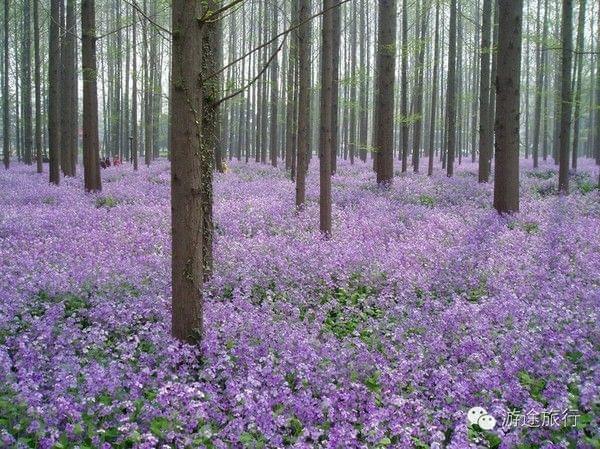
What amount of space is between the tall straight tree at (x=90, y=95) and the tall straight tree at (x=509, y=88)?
11.1m

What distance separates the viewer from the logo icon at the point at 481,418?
3.85 meters

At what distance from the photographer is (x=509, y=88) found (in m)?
11.5

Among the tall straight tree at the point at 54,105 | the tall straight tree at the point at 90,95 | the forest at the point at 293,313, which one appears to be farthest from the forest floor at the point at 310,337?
the tall straight tree at the point at 54,105

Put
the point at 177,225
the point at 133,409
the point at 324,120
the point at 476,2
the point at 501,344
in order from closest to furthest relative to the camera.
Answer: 1. the point at 133,409
2. the point at 177,225
3. the point at 501,344
4. the point at 324,120
5. the point at 476,2

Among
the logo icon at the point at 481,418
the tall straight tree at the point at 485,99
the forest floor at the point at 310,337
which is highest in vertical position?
the tall straight tree at the point at 485,99

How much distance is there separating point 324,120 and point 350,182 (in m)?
8.87

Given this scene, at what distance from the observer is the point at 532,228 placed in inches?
426

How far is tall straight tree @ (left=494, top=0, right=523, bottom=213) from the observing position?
11.5 metres

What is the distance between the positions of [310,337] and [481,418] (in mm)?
1873

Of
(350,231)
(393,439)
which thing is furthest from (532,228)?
(393,439)

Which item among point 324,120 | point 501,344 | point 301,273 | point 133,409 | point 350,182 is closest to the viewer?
point 133,409

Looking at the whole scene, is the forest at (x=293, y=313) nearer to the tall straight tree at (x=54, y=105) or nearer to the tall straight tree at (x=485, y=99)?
the tall straight tree at (x=54, y=105)

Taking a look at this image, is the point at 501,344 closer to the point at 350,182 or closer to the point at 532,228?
the point at 532,228

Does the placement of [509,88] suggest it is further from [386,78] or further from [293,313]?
[293,313]
